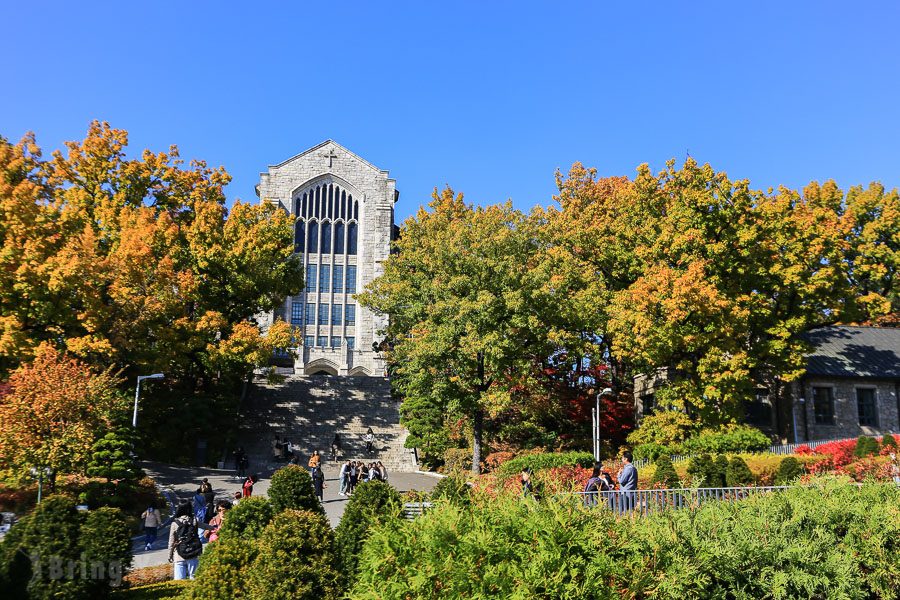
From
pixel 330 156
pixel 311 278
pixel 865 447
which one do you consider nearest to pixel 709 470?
pixel 865 447

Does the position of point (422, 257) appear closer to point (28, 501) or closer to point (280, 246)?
point (280, 246)

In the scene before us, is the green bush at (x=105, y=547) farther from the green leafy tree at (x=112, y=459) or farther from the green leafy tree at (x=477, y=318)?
the green leafy tree at (x=477, y=318)

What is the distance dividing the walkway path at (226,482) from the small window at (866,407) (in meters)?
23.5

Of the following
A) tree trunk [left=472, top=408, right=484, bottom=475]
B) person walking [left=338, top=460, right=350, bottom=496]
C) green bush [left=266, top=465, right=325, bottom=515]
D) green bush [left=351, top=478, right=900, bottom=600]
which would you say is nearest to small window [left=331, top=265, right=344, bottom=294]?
tree trunk [left=472, top=408, right=484, bottom=475]

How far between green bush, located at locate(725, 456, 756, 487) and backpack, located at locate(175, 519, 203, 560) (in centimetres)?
1533

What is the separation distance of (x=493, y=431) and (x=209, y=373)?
50.3 ft

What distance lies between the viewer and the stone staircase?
1534 inches

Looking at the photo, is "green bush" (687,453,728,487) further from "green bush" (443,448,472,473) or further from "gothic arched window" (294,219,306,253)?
"gothic arched window" (294,219,306,253)

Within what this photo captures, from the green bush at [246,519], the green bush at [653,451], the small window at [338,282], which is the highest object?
the small window at [338,282]

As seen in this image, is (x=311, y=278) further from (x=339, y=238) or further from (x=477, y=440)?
(x=477, y=440)

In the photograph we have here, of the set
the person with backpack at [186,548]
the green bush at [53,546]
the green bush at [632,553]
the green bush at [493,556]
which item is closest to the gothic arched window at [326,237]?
the person with backpack at [186,548]

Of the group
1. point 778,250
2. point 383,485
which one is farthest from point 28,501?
point 778,250

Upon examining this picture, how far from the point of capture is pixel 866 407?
37812 millimetres

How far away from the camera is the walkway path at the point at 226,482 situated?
26.6 metres
